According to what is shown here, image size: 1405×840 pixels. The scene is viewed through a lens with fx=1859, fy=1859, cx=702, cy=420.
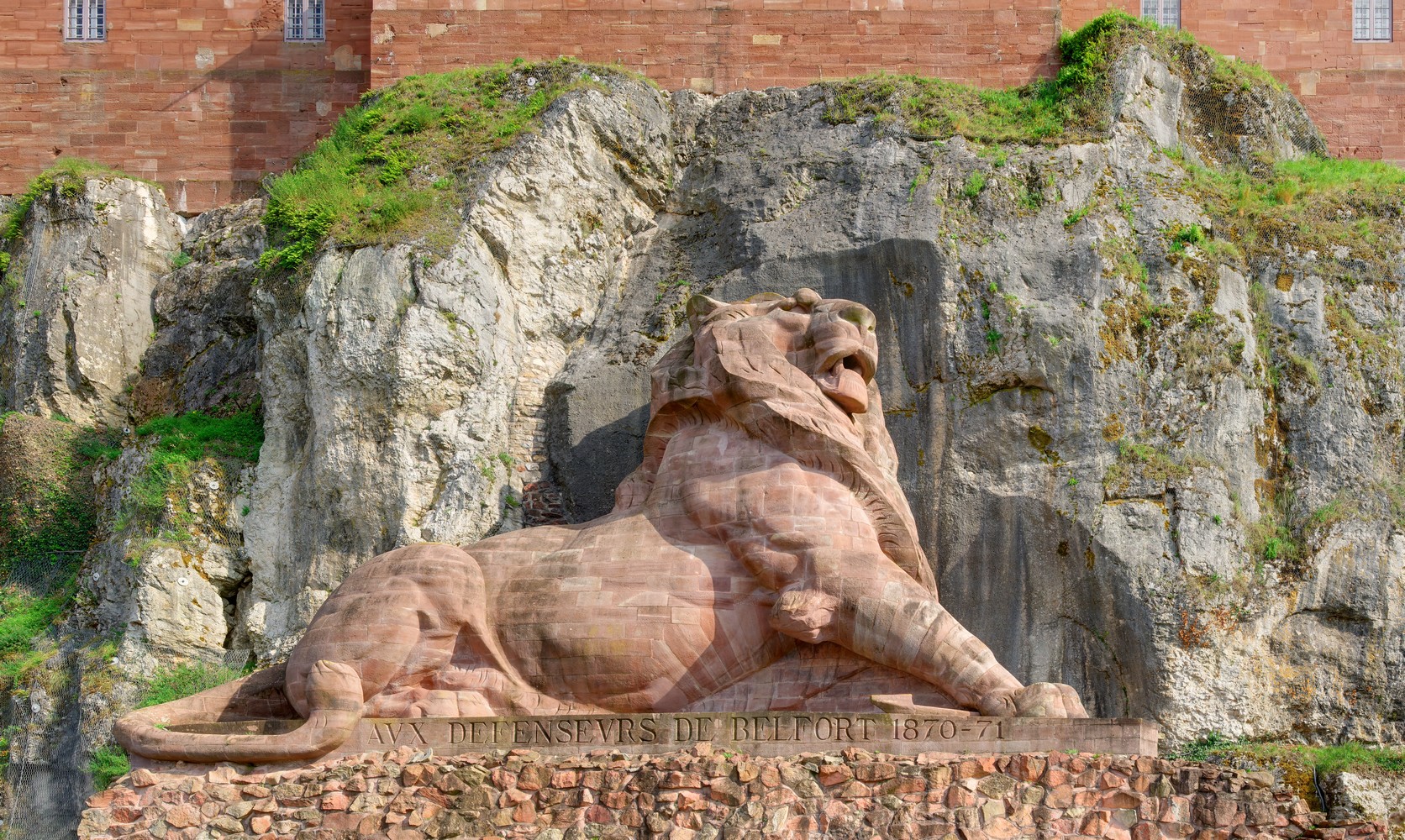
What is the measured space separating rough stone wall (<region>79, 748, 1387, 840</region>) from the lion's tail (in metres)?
0.15

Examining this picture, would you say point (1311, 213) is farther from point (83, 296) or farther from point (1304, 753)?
point (83, 296)

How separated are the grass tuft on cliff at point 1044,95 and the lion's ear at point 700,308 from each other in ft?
15.0

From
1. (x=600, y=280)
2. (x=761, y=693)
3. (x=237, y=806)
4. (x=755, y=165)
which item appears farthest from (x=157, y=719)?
(x=755, y=165)

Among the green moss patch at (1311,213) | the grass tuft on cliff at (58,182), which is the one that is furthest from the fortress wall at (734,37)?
the grass tuft on cliff at (58,182)

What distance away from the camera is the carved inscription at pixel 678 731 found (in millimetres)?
12594

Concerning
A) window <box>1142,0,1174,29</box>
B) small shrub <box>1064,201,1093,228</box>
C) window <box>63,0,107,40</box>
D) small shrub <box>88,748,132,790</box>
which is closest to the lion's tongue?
small shrub <box>1064,201,1093,228</box>

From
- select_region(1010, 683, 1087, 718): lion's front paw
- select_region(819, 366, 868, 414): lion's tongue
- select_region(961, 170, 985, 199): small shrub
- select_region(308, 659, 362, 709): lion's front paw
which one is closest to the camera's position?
select_region(1010, 683, 1087, 718): lion's front paw

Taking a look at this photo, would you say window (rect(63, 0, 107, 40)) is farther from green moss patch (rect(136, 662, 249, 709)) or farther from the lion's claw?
the lion's claw

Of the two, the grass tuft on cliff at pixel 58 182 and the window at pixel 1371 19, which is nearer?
the grass tuft on cliff at pixel 58 182

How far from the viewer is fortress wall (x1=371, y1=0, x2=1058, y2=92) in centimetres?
2109

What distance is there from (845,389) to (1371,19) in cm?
1243

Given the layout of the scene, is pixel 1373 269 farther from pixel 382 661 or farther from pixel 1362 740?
pixel 382 661

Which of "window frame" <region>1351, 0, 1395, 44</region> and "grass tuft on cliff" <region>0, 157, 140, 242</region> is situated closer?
"grass tuft on cliff" <region>0, 157, 140, 242</region>

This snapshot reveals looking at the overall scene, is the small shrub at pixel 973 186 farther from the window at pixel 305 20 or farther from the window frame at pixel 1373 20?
the window at pixel 305 20
